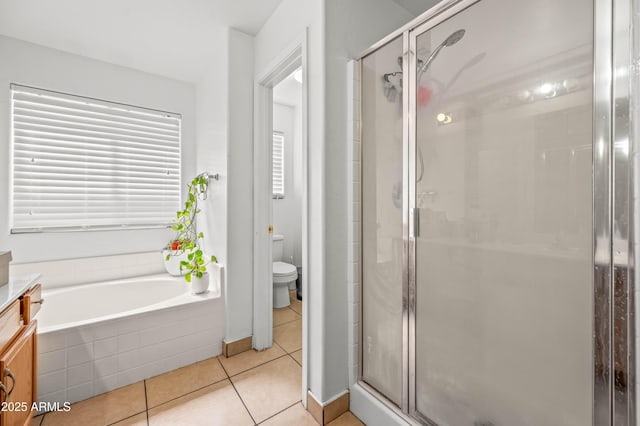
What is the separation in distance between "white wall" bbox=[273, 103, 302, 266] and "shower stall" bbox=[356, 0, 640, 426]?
2.45m

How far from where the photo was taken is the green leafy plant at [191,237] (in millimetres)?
2281

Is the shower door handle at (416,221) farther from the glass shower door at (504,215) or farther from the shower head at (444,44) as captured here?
the shower head at (444,44)

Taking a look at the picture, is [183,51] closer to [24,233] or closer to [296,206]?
[24,233]

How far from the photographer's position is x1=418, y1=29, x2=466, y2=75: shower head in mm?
1103

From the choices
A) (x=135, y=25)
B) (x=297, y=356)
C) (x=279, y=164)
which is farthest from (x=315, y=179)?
(x=279, y=164)

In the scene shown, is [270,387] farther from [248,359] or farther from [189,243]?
[189,243]

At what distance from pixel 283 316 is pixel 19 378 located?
1.96m

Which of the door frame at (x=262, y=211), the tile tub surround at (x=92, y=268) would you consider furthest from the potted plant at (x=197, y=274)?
the tile tub surround at (x=92, y=268)

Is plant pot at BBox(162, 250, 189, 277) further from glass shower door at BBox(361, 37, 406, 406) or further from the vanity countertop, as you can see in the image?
glass shower door at BBox(361, 37, 406, 406)

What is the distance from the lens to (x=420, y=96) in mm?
1262

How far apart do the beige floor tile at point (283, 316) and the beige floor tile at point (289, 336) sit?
0.07 m

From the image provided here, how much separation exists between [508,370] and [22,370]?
2.00 m

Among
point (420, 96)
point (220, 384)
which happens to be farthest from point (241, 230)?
point (420, 96)

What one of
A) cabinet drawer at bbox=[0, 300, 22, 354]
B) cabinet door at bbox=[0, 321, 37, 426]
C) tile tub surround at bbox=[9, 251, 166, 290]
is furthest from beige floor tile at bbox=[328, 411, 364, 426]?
tile tub surround at bbox=[9, 251, 166, 290]
